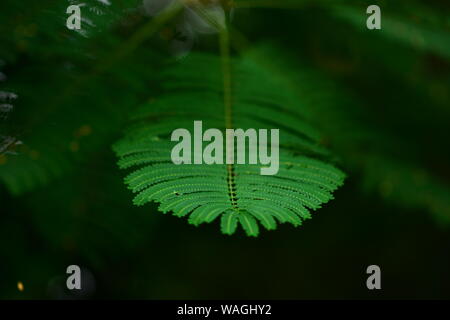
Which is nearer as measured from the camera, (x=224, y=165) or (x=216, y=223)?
(x=224, y=165)

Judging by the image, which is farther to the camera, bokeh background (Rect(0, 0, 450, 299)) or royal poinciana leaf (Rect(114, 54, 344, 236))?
bokeh background (Rect(0, 0, 450, 299))

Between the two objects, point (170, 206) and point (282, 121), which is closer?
point (170, 206)

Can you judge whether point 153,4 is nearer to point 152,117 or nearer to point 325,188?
point 152,117

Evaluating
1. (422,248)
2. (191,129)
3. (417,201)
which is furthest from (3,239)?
(422,248)
